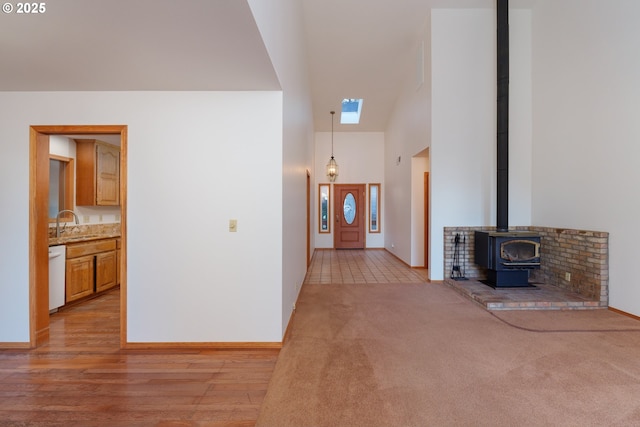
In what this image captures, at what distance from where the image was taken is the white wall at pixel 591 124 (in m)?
3.35

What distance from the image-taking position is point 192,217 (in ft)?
8.93

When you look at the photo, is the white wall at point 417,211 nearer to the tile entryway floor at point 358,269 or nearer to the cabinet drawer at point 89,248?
the tile entryway floor at point 358,269

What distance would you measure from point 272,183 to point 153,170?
3.61 feet

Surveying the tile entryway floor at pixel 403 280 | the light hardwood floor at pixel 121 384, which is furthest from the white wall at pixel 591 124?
the light hardwood floor at pixel 121 384

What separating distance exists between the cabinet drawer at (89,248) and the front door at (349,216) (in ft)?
20.3

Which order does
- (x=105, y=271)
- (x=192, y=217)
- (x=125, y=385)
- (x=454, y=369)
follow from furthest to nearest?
(x=105, y=271), (x=192, y=217), (x=454, y=369), (x=125, y=385)

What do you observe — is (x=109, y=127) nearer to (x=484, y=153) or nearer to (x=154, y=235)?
(x=154, y=235)

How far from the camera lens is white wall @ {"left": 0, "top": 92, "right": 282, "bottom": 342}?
2.71 m

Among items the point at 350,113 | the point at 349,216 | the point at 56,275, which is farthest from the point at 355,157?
the point at 56,275

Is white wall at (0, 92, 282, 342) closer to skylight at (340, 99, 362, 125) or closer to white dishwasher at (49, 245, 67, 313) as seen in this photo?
white dishwasher at (49, 245, 67, 313)

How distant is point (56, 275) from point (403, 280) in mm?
4969

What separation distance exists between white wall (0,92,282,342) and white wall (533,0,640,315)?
3.93 metres

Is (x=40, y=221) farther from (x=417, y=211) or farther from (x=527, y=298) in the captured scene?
(x=417, y=211)

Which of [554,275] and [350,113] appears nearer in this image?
[554,275]
